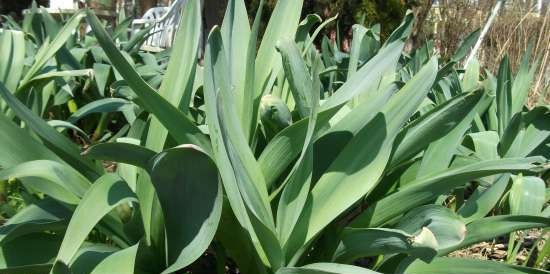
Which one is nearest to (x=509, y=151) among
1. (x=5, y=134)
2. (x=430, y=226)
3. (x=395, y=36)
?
(x=395, y=36)

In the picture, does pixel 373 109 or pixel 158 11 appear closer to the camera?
pixel 373 109

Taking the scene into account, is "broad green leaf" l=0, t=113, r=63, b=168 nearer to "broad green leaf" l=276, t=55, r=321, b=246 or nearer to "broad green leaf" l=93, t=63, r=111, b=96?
"broad green leaf" l=276, t=55, r=321, b=246

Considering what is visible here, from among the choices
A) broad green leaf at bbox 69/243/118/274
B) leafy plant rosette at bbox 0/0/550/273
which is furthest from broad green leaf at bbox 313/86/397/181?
broad green leaf at bbox 69/243/118/274

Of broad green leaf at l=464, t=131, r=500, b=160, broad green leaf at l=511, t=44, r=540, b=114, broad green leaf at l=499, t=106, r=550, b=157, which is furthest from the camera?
broad green leaf at l=511, t=44, r=540, b=114

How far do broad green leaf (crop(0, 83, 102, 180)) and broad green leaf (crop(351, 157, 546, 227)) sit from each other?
0.59 metres

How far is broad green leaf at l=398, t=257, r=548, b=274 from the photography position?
1.32 metres

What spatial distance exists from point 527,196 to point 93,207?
129 centimetres

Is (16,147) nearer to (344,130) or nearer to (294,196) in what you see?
(294,196)

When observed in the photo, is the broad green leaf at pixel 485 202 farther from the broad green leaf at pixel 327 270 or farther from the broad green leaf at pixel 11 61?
the broad green leaf at pixel 11 61

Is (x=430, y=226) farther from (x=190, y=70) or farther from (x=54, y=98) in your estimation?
(x=54, y=98)

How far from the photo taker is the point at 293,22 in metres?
A: 1.69

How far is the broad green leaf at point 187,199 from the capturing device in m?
1.11

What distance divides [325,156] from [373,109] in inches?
6.9

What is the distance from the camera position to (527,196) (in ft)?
6.26
